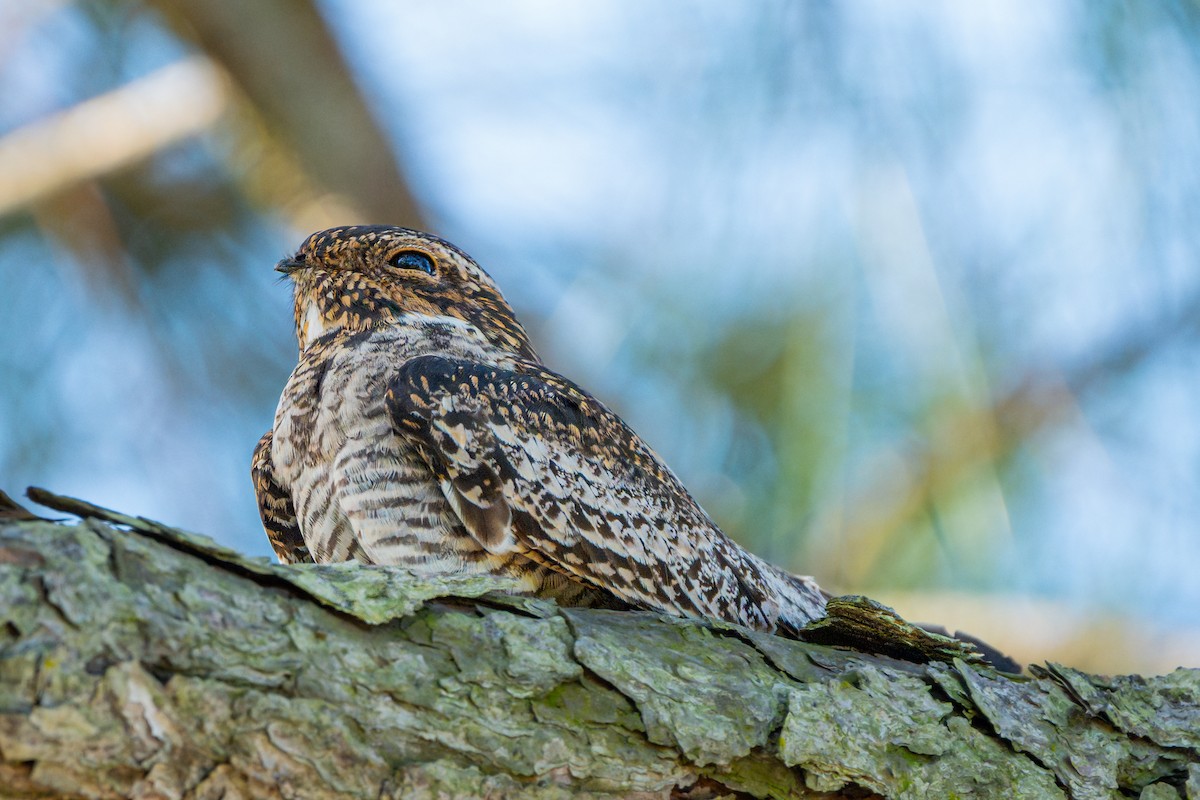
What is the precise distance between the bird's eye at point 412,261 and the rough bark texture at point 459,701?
1870mm

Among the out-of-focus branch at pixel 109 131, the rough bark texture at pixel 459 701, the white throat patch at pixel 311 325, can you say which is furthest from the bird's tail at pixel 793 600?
the out-of-focus branch at pixel 109 131

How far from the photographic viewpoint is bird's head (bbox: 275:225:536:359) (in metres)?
3.82

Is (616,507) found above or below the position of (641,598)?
above

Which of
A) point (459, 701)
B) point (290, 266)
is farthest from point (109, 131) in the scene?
point (459, 701)

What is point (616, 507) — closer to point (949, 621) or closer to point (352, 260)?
point (352, 260)

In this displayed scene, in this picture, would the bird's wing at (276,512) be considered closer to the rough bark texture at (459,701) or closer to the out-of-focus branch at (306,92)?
the rough bark texture at (459,701)

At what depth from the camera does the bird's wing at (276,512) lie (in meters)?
3.48

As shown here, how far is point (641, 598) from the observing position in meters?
2.89

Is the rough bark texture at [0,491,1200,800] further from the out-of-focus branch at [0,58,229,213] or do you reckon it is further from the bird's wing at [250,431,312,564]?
the out-of-focus branch at [0,58,229,213]

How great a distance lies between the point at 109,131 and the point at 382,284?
2.31 metres

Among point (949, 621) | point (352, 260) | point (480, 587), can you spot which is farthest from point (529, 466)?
point (949, 621)

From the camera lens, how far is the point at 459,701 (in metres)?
1.95

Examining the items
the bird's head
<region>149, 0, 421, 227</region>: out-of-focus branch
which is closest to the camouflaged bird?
the bird's head

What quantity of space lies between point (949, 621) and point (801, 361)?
46.6 inches
